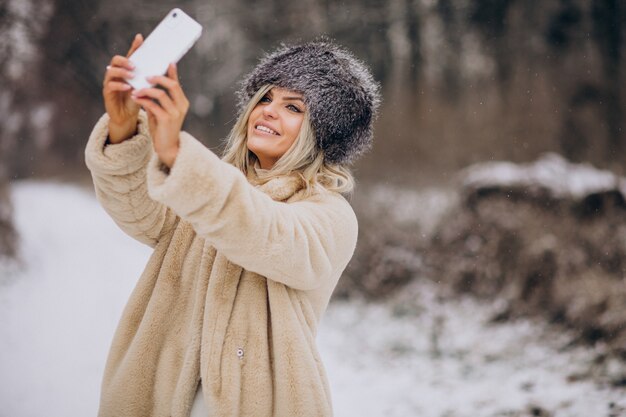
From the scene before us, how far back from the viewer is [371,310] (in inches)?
182

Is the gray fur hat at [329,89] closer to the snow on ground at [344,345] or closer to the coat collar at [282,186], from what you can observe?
the coat collar at [282,186]

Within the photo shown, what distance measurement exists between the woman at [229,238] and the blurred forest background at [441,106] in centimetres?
312

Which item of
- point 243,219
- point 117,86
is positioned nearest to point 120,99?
point 117,86

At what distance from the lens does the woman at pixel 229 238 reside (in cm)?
99

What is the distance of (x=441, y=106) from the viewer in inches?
195

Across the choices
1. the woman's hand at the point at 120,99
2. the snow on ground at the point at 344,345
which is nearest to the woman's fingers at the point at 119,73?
the woman's hand at the point at 120,99

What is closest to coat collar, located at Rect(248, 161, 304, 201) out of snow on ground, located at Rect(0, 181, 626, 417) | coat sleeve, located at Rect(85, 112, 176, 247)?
coat sleeve, located at Rect(85, 112, 176, 247)

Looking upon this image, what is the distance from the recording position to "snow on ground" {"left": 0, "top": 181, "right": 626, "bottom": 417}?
3191 mm

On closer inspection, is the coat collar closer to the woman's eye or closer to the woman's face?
the woman's face

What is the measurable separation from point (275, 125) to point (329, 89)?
0.16m

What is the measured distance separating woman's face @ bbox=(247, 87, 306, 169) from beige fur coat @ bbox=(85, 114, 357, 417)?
0.09 m

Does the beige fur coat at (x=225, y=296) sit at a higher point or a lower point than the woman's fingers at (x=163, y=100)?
lower

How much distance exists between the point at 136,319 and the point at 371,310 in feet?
11.3

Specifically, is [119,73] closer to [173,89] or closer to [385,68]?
[173,89]
